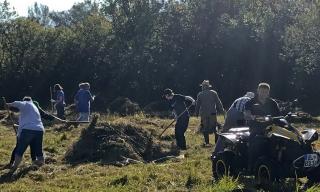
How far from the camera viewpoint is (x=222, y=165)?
32.4ft

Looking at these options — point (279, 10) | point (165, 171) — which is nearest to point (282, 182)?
point (165, 171)

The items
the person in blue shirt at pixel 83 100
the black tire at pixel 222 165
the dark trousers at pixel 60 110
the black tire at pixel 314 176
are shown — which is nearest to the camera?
the black tire at pixel 314 176

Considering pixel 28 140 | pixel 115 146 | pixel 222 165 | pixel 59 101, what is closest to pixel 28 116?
pixel 28 140

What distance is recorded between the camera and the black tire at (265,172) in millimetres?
8859

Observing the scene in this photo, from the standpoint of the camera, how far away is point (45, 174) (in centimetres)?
1096

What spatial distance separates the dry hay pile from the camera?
500 inches

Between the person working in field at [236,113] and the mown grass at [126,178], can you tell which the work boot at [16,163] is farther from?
the person working in field at [236,113]

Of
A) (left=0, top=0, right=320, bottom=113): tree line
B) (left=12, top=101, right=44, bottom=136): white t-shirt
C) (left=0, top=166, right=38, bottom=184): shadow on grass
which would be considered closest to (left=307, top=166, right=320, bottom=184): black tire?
(left=0, top=166, right=38, bottom=184): shadow on grass

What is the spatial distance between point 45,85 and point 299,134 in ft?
109

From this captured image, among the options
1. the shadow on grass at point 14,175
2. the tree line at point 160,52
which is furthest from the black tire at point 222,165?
the tree line at point 160,52

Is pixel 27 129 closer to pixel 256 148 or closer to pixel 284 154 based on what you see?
pixel 256 148

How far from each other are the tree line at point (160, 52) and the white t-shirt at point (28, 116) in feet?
75.7

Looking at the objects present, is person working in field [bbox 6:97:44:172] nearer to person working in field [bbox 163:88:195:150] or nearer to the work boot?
the work boot

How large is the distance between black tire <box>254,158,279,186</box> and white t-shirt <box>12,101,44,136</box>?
189 inches
